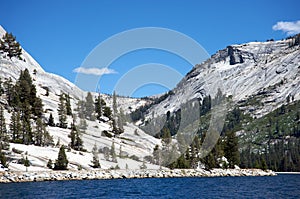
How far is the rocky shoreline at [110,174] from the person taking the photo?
297 ft

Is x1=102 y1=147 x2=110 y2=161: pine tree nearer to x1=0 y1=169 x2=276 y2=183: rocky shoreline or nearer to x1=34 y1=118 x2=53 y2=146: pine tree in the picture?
x1=0 y1=169 x2=276 y2=183: rocky shoreline

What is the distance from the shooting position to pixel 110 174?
365 feet

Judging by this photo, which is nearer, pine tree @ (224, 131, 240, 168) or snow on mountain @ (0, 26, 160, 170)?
snow on mountain @ (0, 26, 160, 170)

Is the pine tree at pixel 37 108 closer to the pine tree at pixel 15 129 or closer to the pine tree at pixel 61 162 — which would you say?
the pine tree at pixel 15 129

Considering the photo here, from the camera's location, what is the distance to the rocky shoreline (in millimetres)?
90569

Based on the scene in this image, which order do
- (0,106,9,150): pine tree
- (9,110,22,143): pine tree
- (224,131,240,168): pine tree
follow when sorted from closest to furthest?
(0,106,9,150): pine tree, (9,110,22,143): pine tree, (224,131,240,168): pine tree

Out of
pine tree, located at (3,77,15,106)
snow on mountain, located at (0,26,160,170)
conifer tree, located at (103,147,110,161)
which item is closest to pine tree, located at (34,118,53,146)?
snow on mountain, located at (0,26,160,170)

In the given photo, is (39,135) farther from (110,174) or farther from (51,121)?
(110,174)

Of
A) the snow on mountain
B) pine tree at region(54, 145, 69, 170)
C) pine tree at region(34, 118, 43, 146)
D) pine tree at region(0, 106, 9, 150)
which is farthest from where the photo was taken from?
pine tree at region(34, 118, 43, 146)

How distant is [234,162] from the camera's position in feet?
484

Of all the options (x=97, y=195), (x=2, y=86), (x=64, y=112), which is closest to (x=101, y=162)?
(x=64, y=112)

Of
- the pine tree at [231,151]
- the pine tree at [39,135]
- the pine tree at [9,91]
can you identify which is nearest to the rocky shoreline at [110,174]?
the pine tree at [231,151]

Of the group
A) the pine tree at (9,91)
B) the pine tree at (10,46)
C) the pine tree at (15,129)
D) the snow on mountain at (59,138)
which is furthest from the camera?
the pine tree at (10,46)

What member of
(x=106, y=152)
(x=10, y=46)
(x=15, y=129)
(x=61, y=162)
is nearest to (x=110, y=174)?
(x=61, y=162)
